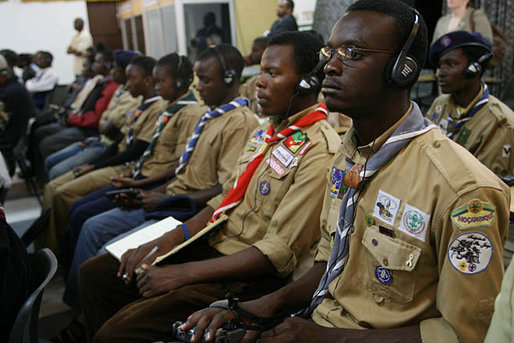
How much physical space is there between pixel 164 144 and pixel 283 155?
1.52m

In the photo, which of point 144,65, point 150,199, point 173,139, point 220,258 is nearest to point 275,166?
point 220,258

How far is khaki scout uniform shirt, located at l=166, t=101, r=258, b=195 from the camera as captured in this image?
251 centimetres

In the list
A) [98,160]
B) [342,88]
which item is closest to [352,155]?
[342,88]

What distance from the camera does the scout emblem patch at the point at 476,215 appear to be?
102 cm

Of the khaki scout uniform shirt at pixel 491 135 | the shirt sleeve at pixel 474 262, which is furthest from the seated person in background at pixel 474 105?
the shirt sleeve at pixel 474 262

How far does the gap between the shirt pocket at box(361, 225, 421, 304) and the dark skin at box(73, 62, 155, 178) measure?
288cm

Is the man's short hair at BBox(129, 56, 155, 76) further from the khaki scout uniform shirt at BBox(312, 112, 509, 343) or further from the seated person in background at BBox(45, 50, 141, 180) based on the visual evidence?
the khaki scout uniform shirt at BBox(312, 112, 509, 343)

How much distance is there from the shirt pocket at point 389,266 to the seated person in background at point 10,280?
1065 millimetres

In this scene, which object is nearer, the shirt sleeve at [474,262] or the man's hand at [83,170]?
the shirt sleeve at [474,262]

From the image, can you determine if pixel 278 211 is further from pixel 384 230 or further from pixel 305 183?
pixel 384 230

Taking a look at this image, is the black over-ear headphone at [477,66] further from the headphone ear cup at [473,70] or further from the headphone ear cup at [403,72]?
the headphone ear cup at [403,72]

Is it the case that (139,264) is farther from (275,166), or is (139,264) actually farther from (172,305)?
(275,166)

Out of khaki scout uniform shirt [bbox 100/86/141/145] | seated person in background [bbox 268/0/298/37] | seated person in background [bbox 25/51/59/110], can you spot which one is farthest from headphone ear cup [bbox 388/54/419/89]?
seated person in background [bbox 25/51/59/110]

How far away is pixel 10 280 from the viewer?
4.72 ft
